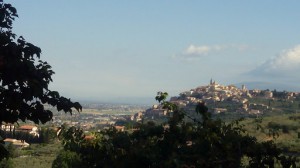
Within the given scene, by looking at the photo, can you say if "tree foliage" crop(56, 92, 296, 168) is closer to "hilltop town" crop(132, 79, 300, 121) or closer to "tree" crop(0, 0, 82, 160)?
"tree" crop(0, 0, 82, 160)

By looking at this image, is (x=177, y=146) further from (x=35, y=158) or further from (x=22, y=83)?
(x=35, y=158)

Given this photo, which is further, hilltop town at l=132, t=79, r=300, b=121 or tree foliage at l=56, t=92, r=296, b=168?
hilltop town at l=132, t=79, r=300, b=121

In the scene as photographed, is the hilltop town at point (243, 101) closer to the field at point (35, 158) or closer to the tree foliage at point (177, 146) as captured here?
the field at point (35, 158)

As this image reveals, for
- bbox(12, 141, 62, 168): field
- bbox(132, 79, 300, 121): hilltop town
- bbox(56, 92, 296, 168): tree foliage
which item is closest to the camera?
bbox(56, 92, 296, 168): tree foliage

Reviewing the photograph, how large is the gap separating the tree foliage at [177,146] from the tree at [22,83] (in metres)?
0.67

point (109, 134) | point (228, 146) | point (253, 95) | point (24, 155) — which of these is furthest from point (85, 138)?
point (253, 95)

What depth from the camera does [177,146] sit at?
272 inches

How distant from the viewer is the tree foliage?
6.45 metres

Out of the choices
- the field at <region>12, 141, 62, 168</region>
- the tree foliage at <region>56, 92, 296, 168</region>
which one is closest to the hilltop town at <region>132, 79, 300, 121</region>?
the field at <region>12, 141, 62, 168</region>

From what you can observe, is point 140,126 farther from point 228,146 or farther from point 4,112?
point 4,112

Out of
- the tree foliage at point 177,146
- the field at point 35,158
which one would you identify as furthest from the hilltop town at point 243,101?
the tree foliage at point 177,146

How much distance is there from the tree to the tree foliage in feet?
2.19

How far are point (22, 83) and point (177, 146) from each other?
9.13ft

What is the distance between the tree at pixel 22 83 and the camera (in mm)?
6586
